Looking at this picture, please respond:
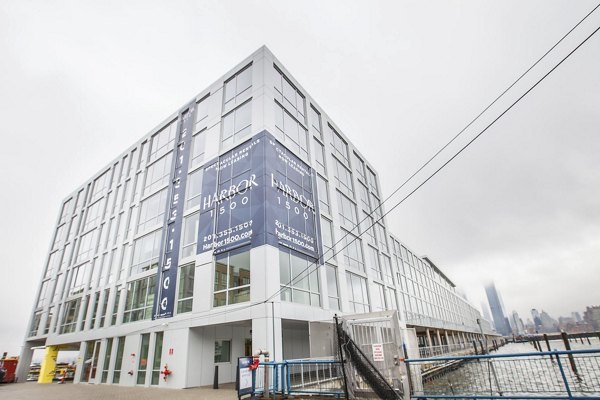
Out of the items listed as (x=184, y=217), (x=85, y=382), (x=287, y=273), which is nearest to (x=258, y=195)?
(x=287, y=273)

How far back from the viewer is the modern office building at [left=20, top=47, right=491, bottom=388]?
1652cm

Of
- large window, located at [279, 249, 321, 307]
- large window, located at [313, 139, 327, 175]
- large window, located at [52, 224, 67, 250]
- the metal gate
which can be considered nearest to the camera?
the metal gate

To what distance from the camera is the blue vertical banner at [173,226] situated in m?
19.2

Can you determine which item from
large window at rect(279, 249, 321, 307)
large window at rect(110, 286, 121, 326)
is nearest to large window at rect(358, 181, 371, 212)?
large window at rect(279, 249, 321, 307)

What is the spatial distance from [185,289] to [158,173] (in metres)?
12.1

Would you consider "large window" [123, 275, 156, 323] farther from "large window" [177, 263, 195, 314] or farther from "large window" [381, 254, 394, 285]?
"large window" [381, 254, 394, 285]

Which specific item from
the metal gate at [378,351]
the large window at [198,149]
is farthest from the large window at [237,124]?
the metal gate at [378,351]

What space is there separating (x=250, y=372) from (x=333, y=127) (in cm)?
2267

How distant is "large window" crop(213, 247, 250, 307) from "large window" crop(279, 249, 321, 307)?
71.7 inches

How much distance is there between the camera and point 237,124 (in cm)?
2075

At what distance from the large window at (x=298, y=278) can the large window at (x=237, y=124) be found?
324 inches

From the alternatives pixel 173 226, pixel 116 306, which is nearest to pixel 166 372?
pixel 173 226

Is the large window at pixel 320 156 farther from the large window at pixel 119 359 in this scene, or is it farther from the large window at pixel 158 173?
the large window at pixel 119 359

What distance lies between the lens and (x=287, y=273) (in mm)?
16625
